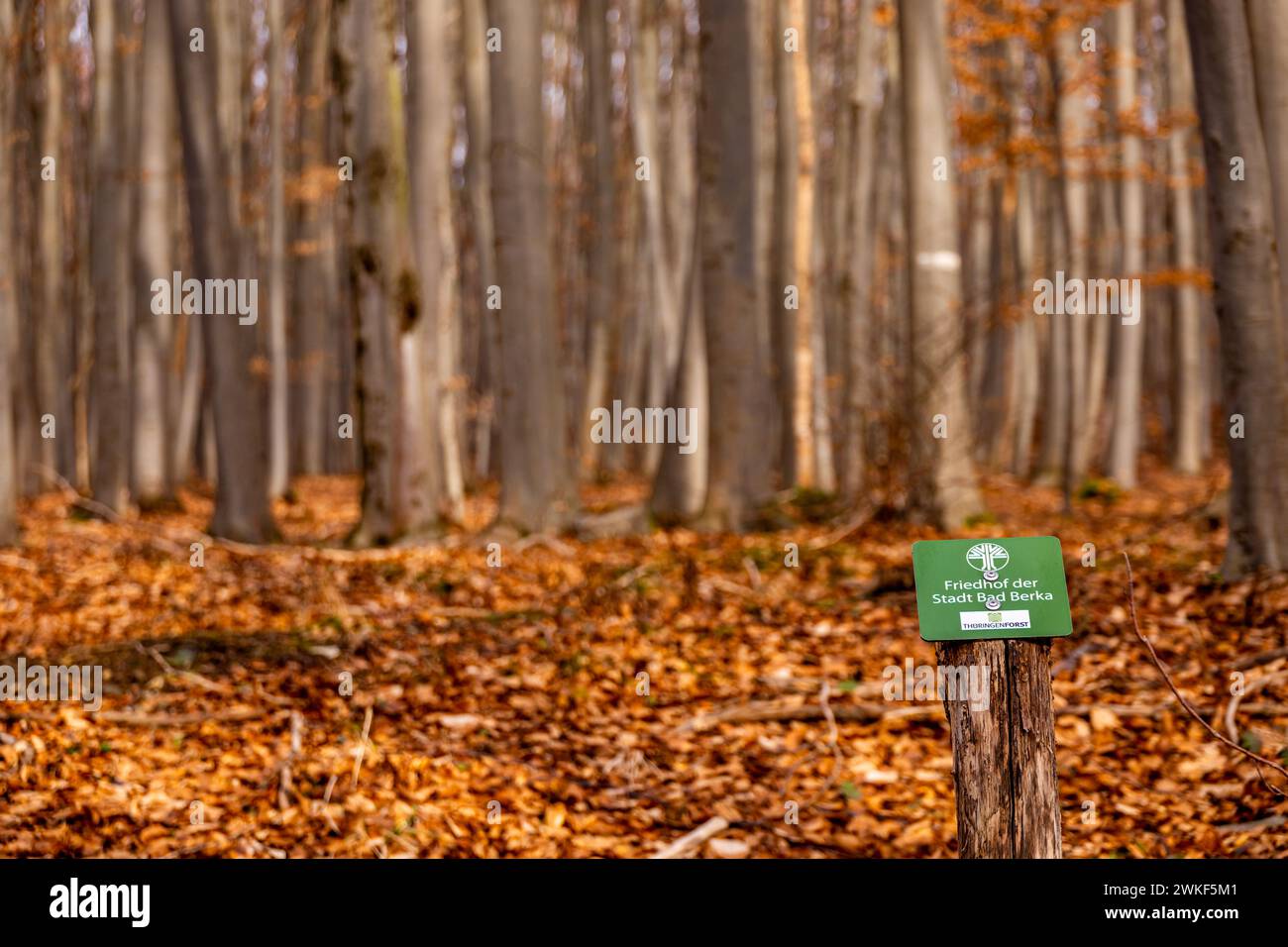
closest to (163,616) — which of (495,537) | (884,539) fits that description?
(495,537)

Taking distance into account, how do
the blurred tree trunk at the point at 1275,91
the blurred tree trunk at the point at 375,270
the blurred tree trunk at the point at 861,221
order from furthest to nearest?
the blurred tree trunk at the point at 861,221
the blurred tree trunk at the point at 375,270
the blurred tree trunk at the point at 1275,91

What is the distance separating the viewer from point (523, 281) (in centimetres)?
1020

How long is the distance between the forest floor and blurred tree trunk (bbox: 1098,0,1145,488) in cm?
818

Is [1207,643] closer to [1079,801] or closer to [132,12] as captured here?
[1079,801]

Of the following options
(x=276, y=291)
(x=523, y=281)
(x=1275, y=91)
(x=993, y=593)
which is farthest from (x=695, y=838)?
(x=276, y=291)

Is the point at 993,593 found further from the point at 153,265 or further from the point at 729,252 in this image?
the point at 153,265

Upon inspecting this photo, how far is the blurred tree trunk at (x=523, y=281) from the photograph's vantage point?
1019cm

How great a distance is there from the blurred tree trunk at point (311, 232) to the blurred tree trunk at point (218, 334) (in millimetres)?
6817

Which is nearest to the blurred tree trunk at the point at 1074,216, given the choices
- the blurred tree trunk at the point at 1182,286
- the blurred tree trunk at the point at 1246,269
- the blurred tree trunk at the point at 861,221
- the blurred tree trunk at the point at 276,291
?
the blurred tree trunk at the point at 1182,286

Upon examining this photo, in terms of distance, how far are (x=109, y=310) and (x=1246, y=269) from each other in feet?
39.8

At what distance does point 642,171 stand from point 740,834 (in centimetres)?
856

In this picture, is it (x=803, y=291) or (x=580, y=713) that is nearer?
(x=580, y=713)

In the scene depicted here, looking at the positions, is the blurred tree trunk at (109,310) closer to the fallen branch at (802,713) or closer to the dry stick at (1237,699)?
the fallen branch at (802,713)

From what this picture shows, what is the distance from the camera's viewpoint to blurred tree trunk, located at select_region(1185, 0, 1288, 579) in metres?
6.28
